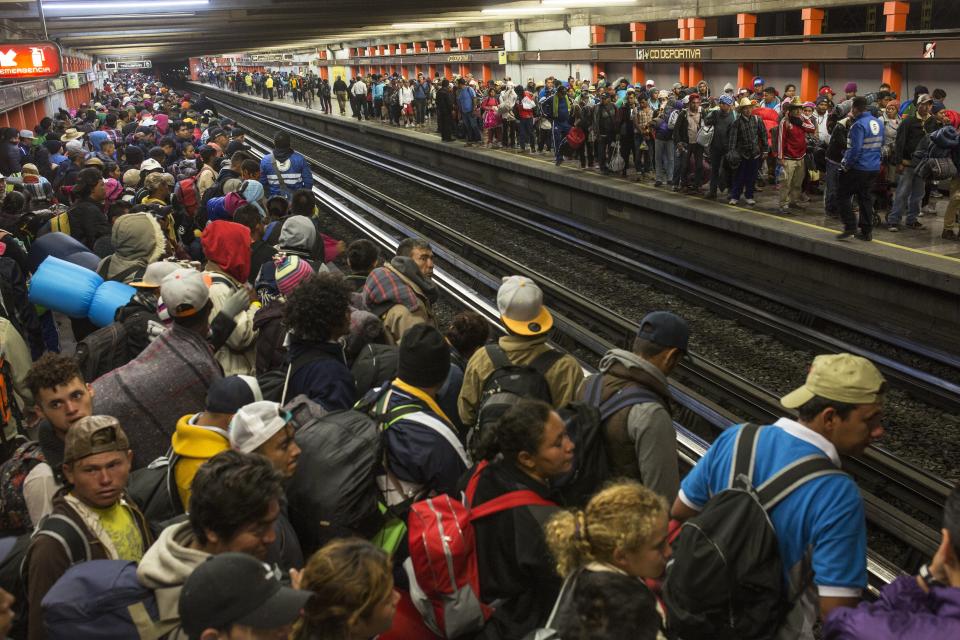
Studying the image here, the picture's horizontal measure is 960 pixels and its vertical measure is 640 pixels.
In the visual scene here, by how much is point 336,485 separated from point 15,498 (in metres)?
1.48

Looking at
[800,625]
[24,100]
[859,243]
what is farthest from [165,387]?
[24,100]

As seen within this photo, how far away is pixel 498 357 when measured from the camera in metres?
4.27

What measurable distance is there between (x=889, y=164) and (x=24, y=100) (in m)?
18.4

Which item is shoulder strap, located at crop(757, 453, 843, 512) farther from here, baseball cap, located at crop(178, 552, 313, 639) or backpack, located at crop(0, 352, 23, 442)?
backpack, located at crop(0, 352, 23, 442)

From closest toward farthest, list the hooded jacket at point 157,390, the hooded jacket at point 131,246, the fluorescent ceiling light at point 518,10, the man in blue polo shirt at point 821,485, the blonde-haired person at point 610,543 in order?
the blonde-haired person at point 610,543 < the man in blue polo shirt at point 821,485 < the hooded jacket at point 157,390 < the hooded jacket at point 131,246 < the fluorescent ceiling light at point 518,10

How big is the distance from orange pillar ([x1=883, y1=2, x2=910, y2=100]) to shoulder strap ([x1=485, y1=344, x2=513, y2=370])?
54.6 feet

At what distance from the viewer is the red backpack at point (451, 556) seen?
291 centimetres

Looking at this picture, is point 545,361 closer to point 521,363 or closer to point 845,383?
point 521,363

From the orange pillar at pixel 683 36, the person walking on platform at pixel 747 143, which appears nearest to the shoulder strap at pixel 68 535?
the person walking on platform at pixel 747 143

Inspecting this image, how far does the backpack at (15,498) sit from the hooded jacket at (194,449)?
0.73 m

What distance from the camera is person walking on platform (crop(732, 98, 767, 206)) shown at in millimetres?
13016

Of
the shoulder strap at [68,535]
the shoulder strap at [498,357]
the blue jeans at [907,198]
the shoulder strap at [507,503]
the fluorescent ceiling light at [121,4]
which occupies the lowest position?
the blue jeans at [907,198]

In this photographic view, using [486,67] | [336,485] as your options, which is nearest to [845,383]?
[336,485]

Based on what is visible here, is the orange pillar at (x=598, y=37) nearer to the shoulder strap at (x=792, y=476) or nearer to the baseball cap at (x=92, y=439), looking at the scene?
the baseball cap at (x=92, y=439)
